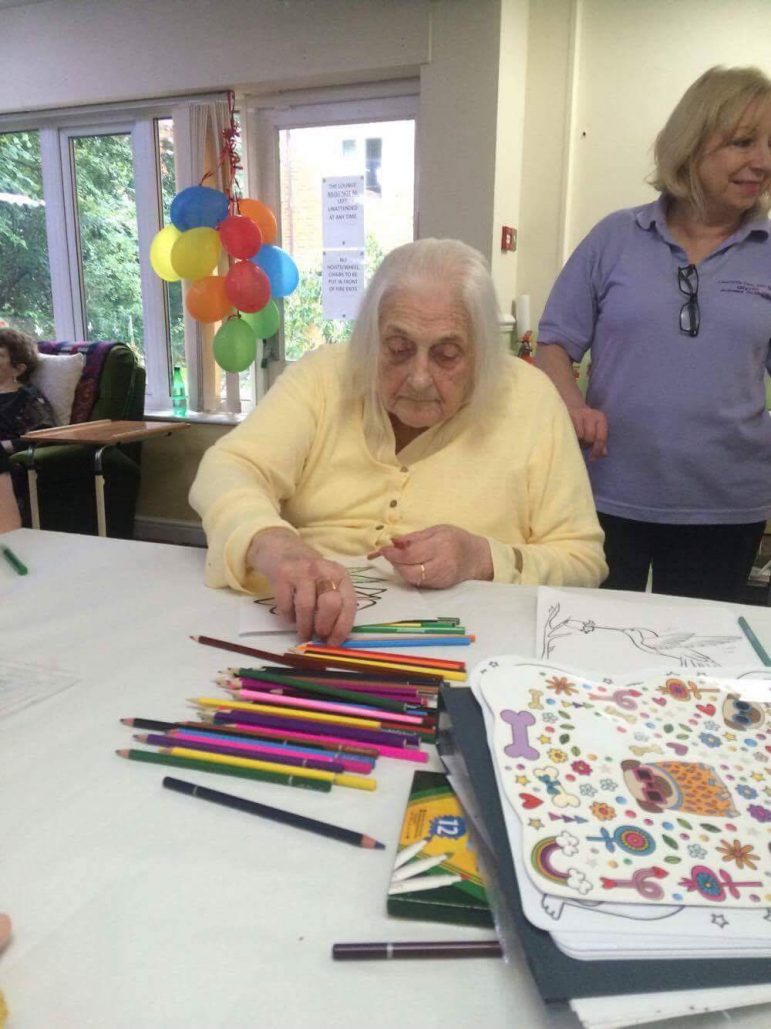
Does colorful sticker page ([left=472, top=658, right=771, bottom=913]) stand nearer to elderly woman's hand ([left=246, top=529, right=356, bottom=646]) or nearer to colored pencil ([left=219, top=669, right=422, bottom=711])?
colored pencil ([left=219, top=669, right=422, bottom=711])

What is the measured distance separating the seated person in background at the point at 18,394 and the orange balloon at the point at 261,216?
Answer: 1.33 metres

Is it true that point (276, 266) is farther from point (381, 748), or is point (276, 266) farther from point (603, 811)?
point (603, 811)

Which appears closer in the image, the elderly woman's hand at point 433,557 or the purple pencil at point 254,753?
the purple pencil at point 254,753

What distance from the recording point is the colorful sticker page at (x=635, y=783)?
0.47 metres

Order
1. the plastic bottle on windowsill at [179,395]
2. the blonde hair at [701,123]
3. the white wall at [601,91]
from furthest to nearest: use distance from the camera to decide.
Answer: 1. the plastic bottle on windowsill at [179,395]
2. the white wall at [601,91]
3. the blonde hair at [701,123]

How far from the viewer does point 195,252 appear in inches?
135

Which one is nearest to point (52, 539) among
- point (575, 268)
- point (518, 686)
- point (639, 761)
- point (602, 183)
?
point (518, 686)

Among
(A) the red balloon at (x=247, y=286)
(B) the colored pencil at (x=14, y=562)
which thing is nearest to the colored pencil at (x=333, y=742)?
(B) the colored pencil at (x=14, y=562)

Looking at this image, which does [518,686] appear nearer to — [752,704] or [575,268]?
[752,704]

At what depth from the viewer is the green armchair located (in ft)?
11.4

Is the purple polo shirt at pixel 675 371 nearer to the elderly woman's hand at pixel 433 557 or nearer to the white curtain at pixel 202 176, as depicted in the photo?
the elderly woman's hand at pixel 433 557

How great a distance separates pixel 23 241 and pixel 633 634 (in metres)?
4.76

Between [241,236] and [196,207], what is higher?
[196,207]

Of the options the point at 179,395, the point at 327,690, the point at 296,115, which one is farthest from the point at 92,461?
the point at 327,690
